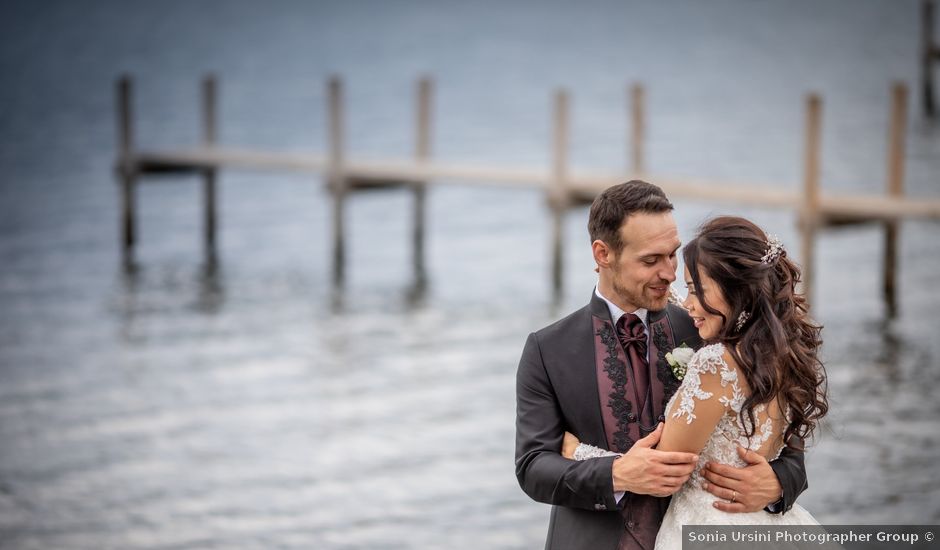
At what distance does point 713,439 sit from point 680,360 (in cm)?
22

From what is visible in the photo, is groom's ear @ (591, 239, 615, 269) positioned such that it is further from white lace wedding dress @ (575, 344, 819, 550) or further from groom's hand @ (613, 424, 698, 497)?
groom's hand @ (613, 424, 698, 497)

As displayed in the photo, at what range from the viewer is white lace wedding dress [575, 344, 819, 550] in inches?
125

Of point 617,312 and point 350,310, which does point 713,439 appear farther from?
point 350,310

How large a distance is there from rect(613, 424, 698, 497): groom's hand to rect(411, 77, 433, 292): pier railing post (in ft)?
46.7

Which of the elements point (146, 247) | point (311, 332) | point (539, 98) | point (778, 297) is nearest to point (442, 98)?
point (539, 98)

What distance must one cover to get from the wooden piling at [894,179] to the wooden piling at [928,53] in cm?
1456

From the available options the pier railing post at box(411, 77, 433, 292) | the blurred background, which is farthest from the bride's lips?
the pier railing post at box(411, 77, 433, 292)

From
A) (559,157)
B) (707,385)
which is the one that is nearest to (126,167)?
(559,157)

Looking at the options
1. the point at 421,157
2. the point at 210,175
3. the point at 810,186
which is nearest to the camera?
the point at 810,186

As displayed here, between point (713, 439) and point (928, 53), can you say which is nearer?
point (713, 439)

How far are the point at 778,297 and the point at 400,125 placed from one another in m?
39.3

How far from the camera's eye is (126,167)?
65.7ft

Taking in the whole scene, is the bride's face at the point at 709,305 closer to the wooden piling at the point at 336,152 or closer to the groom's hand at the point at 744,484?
the groom's hand at the point at 744,484

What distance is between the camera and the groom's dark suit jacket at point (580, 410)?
10.9ft
